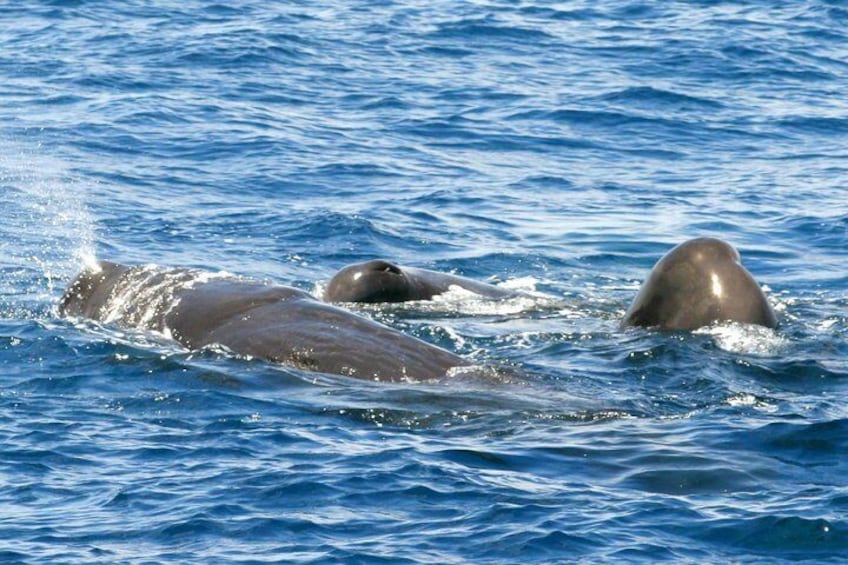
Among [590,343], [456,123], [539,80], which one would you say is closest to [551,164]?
[456,123]

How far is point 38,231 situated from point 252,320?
7616mm

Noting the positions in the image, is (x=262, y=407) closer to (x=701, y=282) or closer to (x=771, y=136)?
(x=701, y=282)

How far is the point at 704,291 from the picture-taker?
46.4 ft

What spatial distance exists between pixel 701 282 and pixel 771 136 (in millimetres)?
13553

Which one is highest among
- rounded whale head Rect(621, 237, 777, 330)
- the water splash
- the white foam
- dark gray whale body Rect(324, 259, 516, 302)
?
rounded whale head Rect(621, 237, 777, 330)

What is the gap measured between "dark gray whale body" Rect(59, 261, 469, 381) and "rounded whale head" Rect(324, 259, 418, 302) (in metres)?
2.07

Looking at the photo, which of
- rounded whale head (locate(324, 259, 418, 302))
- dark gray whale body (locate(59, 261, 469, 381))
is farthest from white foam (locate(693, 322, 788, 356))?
rounded whale head (locate(324, 259, 418, 302))

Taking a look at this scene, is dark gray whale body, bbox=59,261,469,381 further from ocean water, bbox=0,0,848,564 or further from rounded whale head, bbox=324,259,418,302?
rounded whale head, bbox=324,259,418,302

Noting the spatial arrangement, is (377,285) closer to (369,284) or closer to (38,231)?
(369,284)

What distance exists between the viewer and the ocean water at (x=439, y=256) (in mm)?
9711

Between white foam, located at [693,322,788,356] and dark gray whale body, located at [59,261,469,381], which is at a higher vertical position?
dark gray whale body, located at [59,261,469,381]

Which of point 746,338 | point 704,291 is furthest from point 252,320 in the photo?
point 746,338

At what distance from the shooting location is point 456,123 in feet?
90.8

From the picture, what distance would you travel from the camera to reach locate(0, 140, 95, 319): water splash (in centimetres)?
1686
